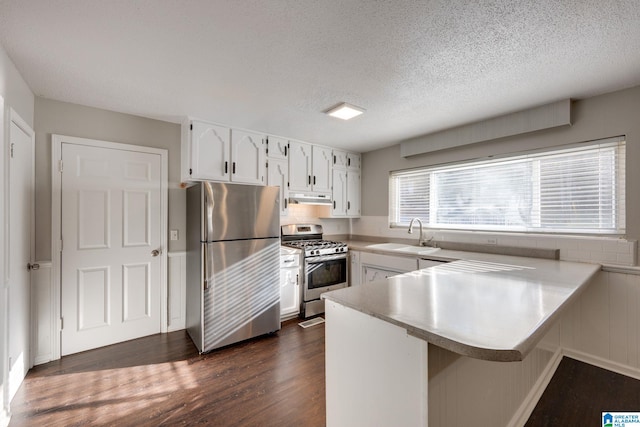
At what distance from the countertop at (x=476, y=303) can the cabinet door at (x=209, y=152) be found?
2.19 metres

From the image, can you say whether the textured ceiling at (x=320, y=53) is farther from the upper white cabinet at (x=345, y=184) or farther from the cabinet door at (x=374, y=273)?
the cabinet door at (x=374, y=273)

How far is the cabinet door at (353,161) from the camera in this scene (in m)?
A: 4.45

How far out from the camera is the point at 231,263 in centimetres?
280

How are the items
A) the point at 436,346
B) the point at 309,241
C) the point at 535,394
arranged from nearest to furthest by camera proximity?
the point at 436,346 < the point at 535,394 < the point at 309,241

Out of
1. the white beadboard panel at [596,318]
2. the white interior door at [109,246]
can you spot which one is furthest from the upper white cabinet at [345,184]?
the white beadboard panel at [596,318]

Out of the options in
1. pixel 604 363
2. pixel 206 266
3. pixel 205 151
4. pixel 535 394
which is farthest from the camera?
pixel 205 151

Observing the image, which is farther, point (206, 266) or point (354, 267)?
point (354, 267)

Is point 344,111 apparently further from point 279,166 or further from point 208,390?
point 208,390

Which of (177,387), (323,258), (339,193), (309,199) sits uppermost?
(339,193)

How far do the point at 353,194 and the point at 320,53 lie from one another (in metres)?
2.87

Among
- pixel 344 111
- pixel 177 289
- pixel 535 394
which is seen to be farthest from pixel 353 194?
pixel 535 394

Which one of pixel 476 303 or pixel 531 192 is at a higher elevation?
pixel 531 192

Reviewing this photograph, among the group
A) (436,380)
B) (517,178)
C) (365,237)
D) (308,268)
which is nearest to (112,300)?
(308,268)

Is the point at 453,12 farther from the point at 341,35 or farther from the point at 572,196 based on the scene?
the point at 572,196
